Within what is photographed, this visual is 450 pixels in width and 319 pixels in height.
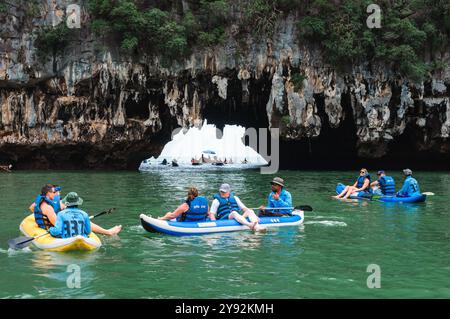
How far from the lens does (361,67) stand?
1313 inches

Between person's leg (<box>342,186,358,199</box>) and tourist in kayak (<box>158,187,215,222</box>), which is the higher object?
tourist in kayak (<box>158,187,215,222</box>)

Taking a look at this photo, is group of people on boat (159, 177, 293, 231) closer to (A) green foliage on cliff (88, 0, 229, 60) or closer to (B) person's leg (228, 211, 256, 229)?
(B) person's leg (228, 211, 256, 229)

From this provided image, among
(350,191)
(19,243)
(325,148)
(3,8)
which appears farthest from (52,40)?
(19,243)

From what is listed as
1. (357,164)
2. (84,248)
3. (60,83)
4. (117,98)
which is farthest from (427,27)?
(84,248)

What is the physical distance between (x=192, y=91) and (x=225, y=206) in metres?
23.1

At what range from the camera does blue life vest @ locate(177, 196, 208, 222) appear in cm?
1145

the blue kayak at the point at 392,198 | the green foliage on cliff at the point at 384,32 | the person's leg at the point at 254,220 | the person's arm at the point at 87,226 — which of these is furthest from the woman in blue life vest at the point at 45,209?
the green foliage on cliff at the point at 384,32

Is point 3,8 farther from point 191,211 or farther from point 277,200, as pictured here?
point 191,211

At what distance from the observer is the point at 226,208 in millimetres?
12055

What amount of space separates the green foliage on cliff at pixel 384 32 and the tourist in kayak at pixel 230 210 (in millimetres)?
22192

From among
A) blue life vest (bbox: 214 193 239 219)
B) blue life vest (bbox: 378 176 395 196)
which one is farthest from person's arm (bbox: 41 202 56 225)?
blue life vest (bbox: 378 176 395 196)

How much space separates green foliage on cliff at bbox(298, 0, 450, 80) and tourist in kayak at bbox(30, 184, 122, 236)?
24.9 meters
